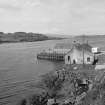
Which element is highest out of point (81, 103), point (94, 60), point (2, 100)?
point (94, 60)

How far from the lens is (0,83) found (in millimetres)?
33000

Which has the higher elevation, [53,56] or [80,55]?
[80,55]

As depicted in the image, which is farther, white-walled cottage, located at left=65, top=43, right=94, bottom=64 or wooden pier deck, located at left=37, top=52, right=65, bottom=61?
wooden pier deck, located at left=37, top=52, right=65, bottom=61

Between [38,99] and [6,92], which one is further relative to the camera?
[6,92]

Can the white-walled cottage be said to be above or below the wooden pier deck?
above

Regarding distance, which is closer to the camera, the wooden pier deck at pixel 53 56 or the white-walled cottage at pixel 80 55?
the white-walled cottage at pixel 80 55

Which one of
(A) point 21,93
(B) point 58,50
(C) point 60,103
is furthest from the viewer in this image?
(B) point 58,50

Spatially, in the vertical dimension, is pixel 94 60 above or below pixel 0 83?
above

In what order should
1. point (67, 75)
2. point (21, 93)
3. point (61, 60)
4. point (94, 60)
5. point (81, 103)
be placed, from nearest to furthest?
point (81, 103)
point (21, 93)
point (67, 75)
point (94, 60)
point (61, 60)

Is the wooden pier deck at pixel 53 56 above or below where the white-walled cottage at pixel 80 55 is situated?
below

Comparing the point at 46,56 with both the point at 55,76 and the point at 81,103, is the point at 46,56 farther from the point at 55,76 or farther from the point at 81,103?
the point at 81,103

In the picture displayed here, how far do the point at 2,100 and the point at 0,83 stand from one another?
8208 millimetres

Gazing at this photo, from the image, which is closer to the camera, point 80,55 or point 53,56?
point 80,55

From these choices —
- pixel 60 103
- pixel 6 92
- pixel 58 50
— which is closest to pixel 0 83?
pixel 6 92
